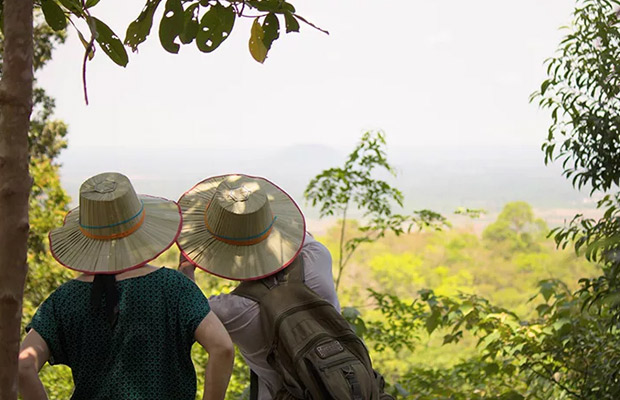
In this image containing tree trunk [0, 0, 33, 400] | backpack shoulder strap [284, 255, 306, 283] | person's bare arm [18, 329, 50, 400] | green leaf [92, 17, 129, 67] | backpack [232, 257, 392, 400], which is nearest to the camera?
tree trunk [0, 0, 33, 400]

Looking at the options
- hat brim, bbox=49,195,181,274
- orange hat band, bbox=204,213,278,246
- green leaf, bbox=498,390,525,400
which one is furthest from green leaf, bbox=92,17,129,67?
green leaf, bbox=498,390,525,400

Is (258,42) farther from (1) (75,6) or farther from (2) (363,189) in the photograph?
(2) (363,189)

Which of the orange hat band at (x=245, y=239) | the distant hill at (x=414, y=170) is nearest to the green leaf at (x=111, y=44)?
the orange hat band at (x=245, y=239)

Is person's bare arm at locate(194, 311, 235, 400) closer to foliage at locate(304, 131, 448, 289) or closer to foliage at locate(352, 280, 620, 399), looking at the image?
foliage at locate(352, 280, 620, 399)

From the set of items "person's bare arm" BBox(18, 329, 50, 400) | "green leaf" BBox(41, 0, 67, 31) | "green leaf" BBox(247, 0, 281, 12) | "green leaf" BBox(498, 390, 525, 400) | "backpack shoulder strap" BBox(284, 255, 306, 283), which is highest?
"green leaf" BBox(247, 0, 281, 12)

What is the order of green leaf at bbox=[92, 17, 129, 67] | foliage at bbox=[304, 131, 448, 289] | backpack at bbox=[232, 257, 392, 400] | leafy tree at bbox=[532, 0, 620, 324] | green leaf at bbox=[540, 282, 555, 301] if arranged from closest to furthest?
green leaf at bbox=[92, 17, 129, 67] → backpack at bbox=[232, 257, 392, 400] → leafy tree at bbox=[532, 0, 620, 324] → green leaf at bbox=[540, 282, 555, 301] → foliage at bbox=[304, 131, 448, 289]

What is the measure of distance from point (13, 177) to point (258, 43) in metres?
0.61

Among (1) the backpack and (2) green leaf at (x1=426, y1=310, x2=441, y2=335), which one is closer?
(1) the backpack

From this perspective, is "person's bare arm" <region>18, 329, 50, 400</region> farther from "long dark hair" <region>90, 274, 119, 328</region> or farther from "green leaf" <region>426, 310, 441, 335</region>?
"green leaf" <region>426, 310, 441, 335</region>

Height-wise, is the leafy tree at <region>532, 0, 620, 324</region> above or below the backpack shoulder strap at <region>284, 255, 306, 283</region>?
above

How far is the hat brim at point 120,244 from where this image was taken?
1188 millimetres

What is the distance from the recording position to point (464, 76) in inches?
1596

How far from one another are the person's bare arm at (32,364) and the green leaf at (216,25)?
0.52 m

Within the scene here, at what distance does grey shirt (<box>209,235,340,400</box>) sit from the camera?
1285 mm
